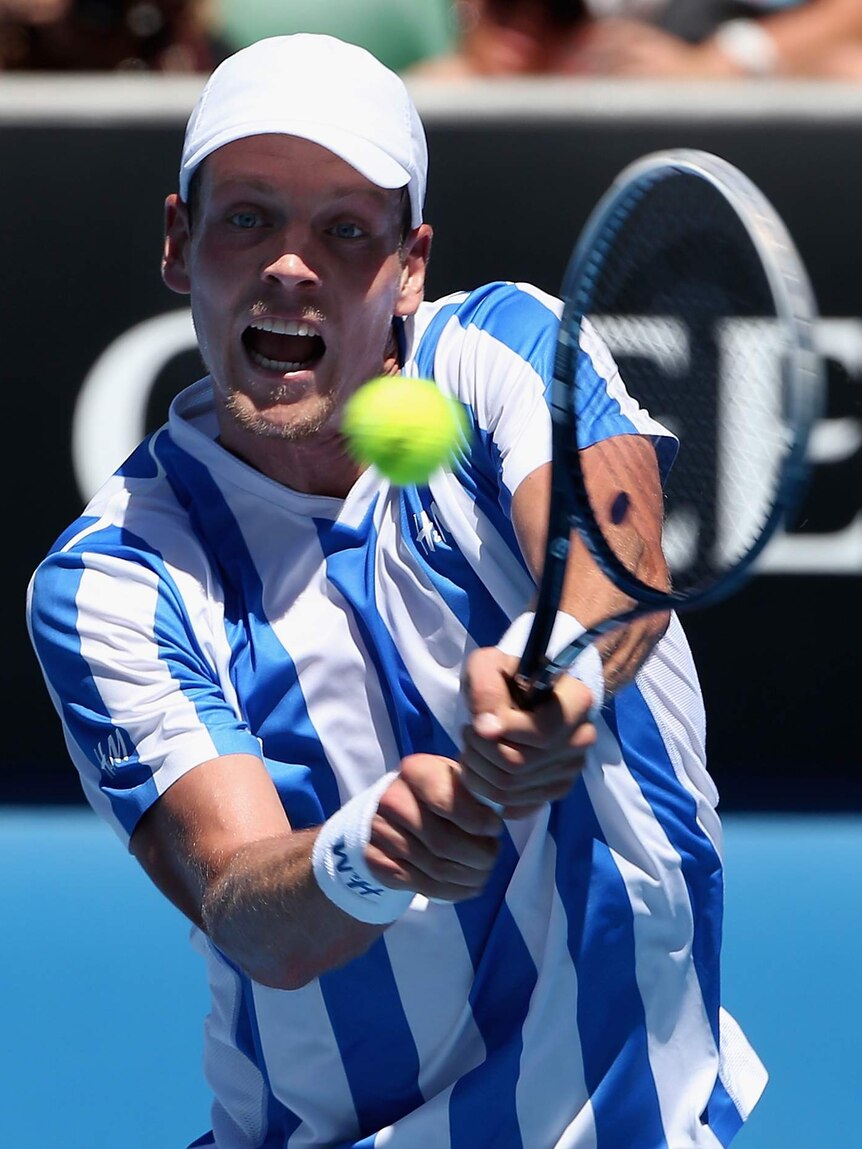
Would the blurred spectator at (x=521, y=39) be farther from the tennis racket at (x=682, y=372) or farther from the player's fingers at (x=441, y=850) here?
the player's fingers at (x=441, y=850)

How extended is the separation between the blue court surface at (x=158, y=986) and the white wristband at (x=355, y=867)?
1.77 meters

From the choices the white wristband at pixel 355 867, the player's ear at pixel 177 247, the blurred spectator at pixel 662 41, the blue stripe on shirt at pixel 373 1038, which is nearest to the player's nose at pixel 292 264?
the player's ear at pixel 177 247

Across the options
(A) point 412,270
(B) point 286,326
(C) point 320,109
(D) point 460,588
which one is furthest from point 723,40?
(D) point 460,588

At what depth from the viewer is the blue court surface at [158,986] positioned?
345 cm

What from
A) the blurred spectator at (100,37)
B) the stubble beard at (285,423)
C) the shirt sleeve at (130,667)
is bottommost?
the shirt sleeve at (130,667)

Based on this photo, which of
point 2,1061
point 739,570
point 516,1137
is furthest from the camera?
point 2,1061

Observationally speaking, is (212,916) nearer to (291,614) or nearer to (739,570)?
(291,614)

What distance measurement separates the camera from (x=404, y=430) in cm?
196

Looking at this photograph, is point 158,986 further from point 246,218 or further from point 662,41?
point 662,41

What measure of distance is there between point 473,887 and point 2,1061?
2143mm

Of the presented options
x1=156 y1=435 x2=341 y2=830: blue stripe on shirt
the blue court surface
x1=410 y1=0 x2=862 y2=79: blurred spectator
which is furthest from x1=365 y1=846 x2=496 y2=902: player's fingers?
x1=410 y1=0 x2=862 y2=79: blurred spectator

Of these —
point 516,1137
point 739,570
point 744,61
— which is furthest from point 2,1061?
point 744,61

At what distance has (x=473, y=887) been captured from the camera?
5.72ft

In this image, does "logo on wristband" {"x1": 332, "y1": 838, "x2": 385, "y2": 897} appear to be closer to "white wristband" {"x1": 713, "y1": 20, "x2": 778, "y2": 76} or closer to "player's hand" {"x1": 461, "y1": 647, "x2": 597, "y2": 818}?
"player's hand" {"x1": 461, "y1": 647, "x2": 597, "y2": 818}
